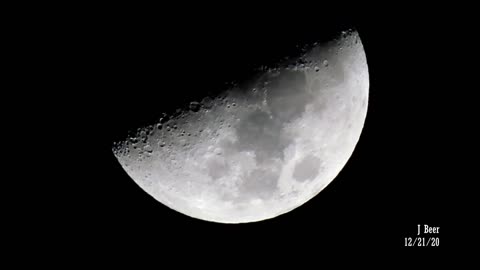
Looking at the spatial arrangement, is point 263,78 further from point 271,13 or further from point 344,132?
point 344,132

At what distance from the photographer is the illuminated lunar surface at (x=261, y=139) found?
2.47 m

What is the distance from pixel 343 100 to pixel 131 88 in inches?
55.5

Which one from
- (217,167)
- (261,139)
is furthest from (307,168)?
(217,167)

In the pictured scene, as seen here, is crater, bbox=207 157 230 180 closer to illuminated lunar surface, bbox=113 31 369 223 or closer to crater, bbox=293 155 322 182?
illuminated lunar surface, bbox=113 31 369 223

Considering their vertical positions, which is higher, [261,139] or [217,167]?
[261,139]

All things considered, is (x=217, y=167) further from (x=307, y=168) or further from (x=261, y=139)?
(x=307, y=168)

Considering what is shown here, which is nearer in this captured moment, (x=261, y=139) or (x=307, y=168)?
(x=261, y=139)

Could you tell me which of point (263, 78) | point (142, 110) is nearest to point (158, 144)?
point (142, 110)

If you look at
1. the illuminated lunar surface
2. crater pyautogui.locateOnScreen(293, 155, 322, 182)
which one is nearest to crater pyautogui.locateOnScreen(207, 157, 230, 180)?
the illuminated lunar surface

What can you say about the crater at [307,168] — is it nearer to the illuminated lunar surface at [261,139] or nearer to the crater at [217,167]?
the illuminated lunar surface at [261,139]

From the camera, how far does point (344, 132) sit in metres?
2.87

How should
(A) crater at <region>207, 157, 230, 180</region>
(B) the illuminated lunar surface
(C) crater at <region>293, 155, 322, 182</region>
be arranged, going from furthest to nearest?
(C) crater at <region>293, 155, 322, 182</region> → (A) crater at <region>207, 157, 230, 180</region> → (B) the illuminated lunar surface

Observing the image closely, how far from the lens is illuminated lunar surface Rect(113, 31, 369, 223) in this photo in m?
2.47

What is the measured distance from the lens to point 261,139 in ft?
8.29
